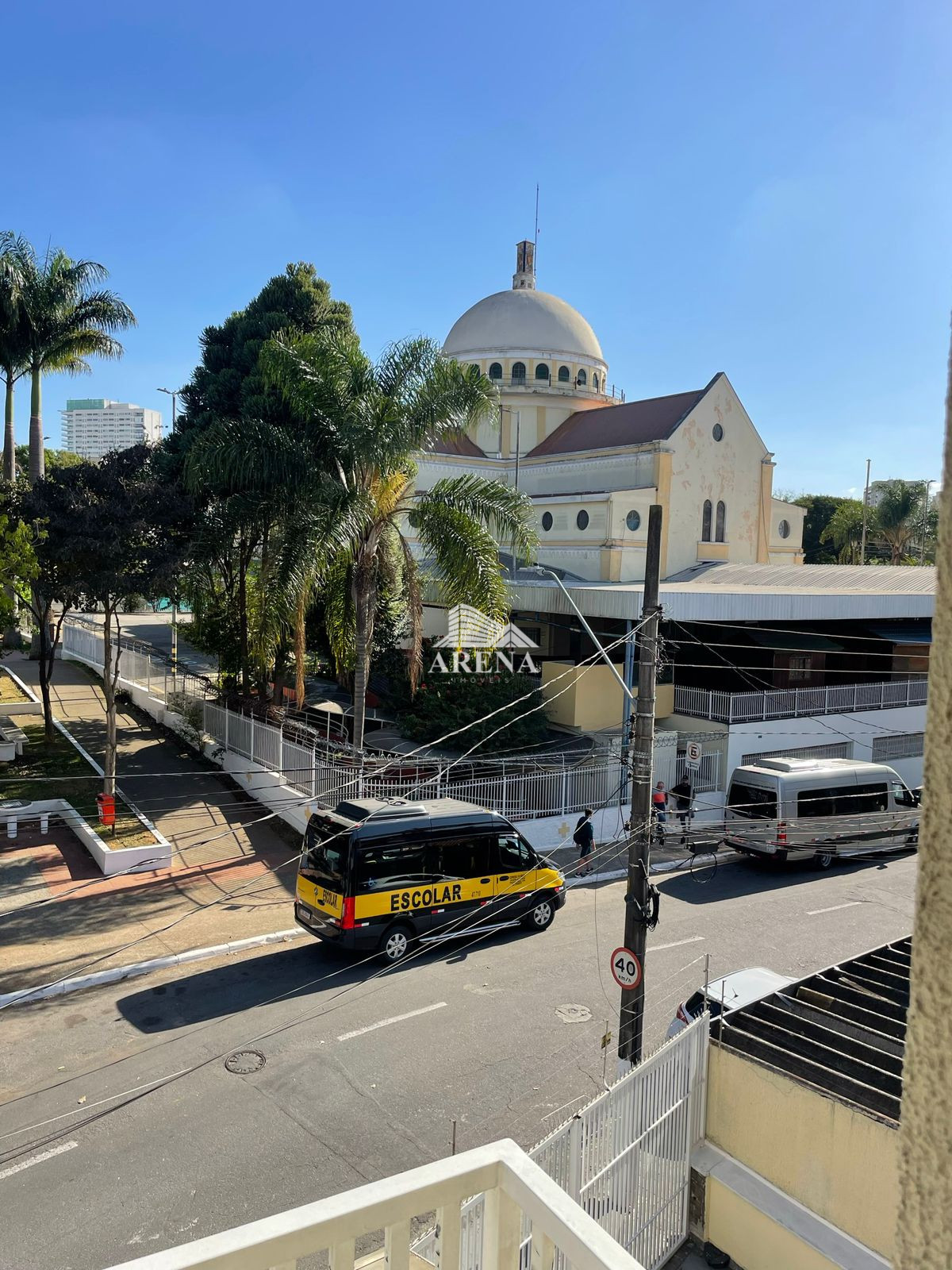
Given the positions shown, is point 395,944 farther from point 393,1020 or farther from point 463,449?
point 463,449

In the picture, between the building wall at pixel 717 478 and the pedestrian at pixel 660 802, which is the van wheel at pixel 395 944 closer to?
the pedestrian at pixel 660 802

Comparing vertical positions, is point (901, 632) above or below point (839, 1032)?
above

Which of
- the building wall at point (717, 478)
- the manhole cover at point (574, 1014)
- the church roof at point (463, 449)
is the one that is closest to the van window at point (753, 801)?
the manhole cover at point (574, 1014)

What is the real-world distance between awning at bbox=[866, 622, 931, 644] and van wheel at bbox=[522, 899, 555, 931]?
18.4 meters

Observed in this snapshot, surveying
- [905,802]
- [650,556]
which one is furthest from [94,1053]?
[905,802]

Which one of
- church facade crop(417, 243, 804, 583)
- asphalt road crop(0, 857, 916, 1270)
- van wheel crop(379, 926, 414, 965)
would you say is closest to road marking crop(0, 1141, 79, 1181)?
asphalt road crop(0, 857, 916, 1270)

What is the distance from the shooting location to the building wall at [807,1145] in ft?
21.5

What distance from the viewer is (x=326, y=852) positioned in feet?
42.9

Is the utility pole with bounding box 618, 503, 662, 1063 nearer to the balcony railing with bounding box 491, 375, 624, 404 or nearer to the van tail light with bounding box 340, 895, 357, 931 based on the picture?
the van tail light with bounding box 340, 895, 357, 931

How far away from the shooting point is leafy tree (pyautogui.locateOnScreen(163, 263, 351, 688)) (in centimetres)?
1831

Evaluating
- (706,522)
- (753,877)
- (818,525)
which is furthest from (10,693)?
(818,525)

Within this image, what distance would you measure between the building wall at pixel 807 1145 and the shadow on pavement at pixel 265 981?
5.74 m

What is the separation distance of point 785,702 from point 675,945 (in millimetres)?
11881

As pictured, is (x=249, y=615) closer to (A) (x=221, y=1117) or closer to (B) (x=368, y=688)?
(B) (x=368, y=688)
